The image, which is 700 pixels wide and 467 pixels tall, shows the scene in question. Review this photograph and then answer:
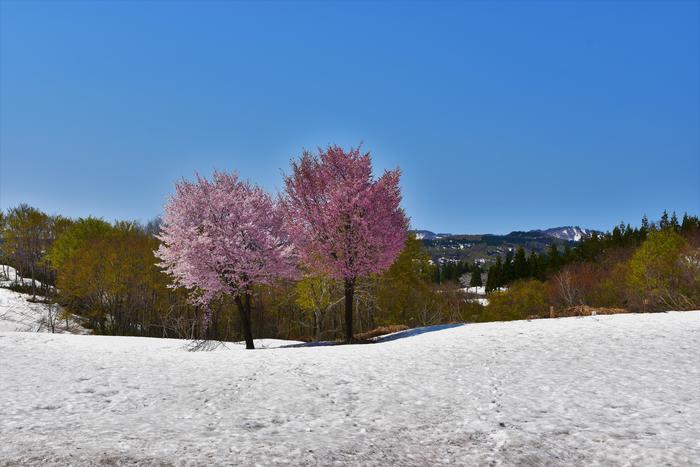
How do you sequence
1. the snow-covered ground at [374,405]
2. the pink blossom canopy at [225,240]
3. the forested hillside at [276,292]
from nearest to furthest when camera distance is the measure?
1. the snow-covered ground at [374,405]
2. the pink blossom canopy at [225,240]
3. the forested hillside at [276,292]

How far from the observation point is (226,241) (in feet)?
82.2

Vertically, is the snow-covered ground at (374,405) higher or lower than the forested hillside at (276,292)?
lower

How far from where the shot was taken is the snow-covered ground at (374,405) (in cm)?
835

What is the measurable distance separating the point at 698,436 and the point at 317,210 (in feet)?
64.3

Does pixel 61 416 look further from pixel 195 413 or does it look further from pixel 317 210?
pixel 317 210

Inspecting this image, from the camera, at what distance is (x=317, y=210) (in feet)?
85.7

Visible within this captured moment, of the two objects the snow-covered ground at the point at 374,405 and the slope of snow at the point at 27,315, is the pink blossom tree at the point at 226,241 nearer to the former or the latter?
the snow-covered ground at the point at 374,405

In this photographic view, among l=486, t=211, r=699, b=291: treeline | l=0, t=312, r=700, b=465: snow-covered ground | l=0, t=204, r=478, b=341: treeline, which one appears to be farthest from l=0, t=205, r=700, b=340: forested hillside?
l=486, t=211, r=699, b=291: treeline

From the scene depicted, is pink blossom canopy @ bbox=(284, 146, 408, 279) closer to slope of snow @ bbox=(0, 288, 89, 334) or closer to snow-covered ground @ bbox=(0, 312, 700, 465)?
snow-covered ground @ bbox=(0, 312, 700, 465)

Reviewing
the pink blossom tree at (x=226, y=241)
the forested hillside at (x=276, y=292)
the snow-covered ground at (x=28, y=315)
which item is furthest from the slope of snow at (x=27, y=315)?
the pink blossom tree at (x=226, y=241)

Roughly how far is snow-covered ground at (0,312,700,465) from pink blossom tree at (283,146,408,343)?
9.07 m

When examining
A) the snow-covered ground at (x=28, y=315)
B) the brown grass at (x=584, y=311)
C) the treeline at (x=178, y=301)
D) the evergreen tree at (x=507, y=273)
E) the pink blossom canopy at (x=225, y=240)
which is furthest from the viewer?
the evergreen tree at (x=507, y=273)

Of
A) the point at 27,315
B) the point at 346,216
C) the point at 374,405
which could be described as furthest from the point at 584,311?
the point at 27,315

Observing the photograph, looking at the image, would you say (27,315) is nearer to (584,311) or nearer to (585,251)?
(584,311)
